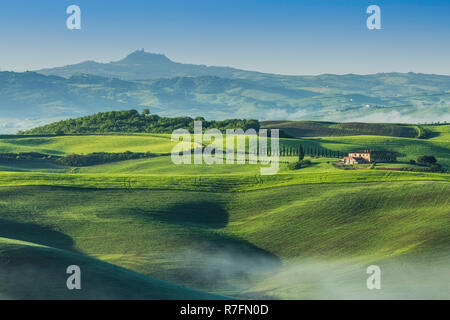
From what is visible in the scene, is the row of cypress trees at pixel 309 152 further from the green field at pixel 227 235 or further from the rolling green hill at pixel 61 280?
the rolling green hill at pixel 61 280

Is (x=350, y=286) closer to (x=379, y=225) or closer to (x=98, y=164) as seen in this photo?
(x=379, y=225)

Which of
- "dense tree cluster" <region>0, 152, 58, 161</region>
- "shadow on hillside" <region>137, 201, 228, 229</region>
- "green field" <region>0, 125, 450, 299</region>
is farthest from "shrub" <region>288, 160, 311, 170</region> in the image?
"dense tree cluster" <region>0, 152, 58, 161</region>

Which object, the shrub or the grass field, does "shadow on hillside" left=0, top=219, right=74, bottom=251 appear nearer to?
the shrub

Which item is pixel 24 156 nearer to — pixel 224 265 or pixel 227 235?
pixel 227 235

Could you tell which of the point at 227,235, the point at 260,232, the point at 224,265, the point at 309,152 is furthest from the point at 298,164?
the point at 224,265
